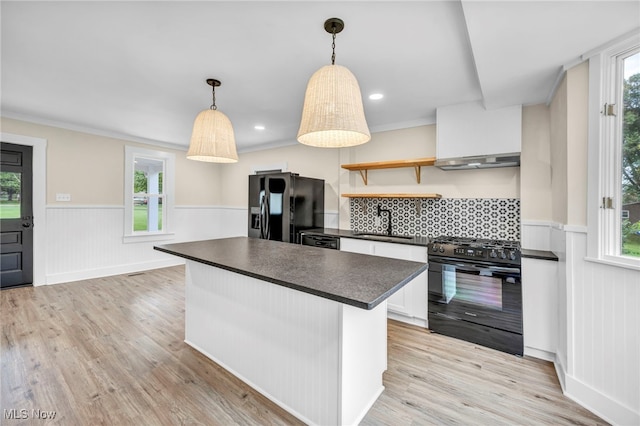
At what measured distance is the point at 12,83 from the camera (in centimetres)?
279

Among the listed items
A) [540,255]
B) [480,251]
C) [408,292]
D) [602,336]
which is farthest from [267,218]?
[602,336]

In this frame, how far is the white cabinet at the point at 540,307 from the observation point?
2.31m

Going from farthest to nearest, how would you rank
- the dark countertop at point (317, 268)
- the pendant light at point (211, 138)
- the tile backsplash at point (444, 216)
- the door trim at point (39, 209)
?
the door trim at point (39, 209) → the tile backsplash at point (444, 216) → the pendant light at point (211, 138) → the dark countertop at point (317, 268)

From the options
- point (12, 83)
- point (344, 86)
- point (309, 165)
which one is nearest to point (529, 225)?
point (344, 86)

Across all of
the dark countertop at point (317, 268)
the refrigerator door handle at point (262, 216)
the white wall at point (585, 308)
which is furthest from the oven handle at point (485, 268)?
the refrigerator door handle at point (262, 216)

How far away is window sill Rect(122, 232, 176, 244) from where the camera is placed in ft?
16.2

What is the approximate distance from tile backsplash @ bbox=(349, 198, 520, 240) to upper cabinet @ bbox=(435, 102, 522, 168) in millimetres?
475

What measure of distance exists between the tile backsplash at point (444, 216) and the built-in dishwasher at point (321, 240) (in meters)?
0.66

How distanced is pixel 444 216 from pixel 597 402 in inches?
80.6

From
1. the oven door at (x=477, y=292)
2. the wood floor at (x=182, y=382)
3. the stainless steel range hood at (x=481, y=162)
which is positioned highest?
the stainless steel range hood at (x=481, y=162)

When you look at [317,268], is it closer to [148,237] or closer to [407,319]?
[407,319]

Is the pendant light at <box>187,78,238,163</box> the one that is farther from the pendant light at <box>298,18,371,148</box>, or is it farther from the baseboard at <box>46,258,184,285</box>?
the baseboard at <box>46,258,184,285</box>

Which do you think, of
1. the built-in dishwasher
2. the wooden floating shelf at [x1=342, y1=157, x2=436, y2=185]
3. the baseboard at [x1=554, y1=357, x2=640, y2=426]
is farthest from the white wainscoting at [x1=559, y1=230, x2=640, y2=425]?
the built-in dishwasher

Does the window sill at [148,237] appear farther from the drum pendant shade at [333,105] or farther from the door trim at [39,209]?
the drum pendant shade at [333,105]
